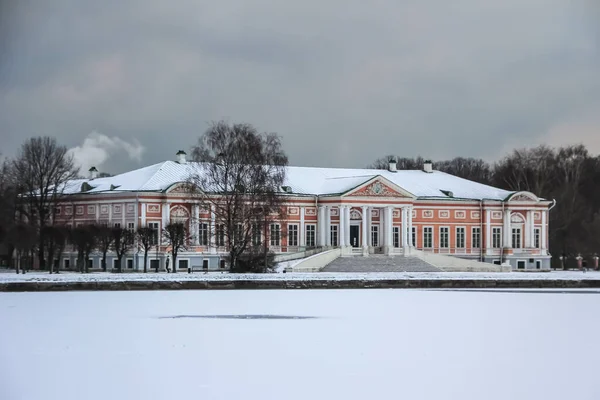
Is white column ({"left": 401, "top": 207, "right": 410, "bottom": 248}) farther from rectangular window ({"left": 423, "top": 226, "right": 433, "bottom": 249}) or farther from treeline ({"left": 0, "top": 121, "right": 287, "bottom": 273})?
treeline ({"left": 0, "top": 121, "right": 287, "bottom": 273})

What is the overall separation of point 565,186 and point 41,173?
39.6 m

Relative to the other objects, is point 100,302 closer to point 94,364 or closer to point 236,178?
point 94,364

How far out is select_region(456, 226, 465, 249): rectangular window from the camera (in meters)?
63.7

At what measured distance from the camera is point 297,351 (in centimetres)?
1789

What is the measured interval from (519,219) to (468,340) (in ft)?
152

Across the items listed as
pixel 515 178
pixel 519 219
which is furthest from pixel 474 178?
pixel 519 219

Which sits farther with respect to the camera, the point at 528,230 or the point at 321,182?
the point at 528,230

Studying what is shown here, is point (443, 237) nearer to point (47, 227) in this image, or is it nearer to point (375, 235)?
point (375, 235)

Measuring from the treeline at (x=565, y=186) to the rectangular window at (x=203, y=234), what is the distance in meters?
26.4

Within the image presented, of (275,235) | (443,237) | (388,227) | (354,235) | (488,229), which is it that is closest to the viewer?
(275,235)

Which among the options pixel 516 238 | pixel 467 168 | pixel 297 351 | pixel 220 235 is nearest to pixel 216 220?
pixel 220 235

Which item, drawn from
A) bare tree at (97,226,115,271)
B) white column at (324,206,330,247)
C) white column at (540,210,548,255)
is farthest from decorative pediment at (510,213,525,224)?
bare tree at (97,226,115,271)

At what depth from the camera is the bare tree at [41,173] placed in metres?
57.5

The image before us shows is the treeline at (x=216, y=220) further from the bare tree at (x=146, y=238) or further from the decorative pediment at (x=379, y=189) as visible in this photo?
the decorative pediment at (x=379, y=189)
